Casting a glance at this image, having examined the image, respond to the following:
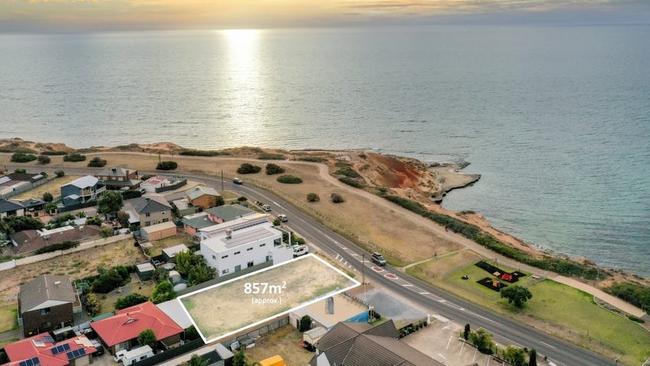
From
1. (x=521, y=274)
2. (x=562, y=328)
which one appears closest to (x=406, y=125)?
(x=521, y=274)

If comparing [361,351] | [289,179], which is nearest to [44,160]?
[289,179]

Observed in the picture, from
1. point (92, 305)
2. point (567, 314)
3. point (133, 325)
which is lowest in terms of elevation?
→ point (567, 314)

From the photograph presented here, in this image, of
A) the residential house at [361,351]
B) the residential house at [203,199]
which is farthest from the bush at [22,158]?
the residential house at [361,351]

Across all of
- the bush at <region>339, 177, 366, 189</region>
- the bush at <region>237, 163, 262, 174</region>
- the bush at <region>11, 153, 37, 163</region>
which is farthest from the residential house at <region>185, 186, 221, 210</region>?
the bush at <region>11, 153, 37, 163</region>

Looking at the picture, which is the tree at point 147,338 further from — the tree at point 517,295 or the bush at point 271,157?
the bush at point 271,157

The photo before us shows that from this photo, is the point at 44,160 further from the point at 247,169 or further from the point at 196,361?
the point at 196,361

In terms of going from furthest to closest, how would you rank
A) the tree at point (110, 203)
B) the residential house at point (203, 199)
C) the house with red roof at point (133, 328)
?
1. the residential house at point (203, 199)
2. the tree at point (110, 203)
3. the house with red roof at point (133, 328)

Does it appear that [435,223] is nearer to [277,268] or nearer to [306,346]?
[306,346]
